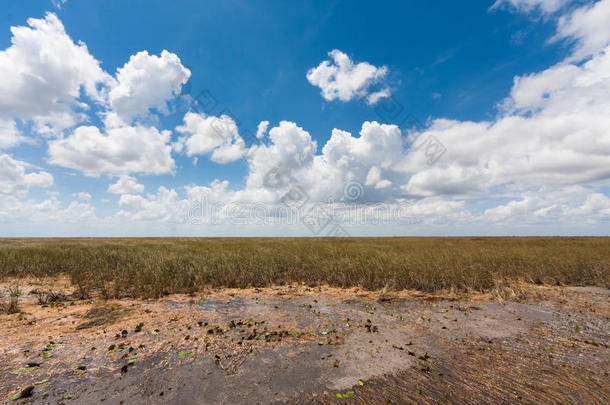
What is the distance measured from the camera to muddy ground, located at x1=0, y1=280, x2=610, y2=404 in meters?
3.55

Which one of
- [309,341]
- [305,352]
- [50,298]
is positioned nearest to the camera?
[305,352]

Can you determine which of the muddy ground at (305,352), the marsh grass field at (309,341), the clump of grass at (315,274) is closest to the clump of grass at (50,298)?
the marsh grass field at (309,341)

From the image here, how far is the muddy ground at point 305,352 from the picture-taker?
11.6 feet

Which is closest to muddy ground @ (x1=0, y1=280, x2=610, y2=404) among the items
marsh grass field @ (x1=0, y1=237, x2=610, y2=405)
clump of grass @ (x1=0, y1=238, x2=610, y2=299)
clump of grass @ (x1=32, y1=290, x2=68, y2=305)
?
marsh grass field @ (x1=0, y1=237, x2=610, y2=405)

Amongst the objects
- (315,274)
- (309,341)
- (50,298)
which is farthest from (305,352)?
(50,298)

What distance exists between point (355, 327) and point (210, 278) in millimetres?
7158

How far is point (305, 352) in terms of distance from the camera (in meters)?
4.75

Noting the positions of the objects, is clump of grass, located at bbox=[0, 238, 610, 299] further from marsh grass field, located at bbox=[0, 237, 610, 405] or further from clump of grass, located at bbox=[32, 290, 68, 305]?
clump of grass, located at bbox=[32, 290, 68, 305]

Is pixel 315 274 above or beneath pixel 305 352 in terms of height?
above

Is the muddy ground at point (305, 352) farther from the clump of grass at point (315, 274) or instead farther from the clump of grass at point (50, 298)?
the clump of grass at point (315, 274)

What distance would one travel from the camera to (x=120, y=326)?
19.2 feet

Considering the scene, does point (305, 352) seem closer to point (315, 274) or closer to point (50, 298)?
point (315, 274)

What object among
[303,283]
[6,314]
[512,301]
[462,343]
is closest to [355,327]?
[462,343]

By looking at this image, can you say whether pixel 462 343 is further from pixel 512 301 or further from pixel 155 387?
pixel 155 387
